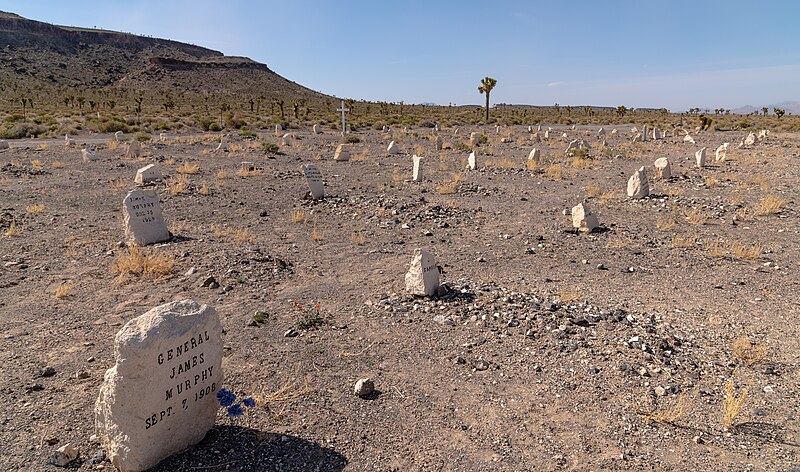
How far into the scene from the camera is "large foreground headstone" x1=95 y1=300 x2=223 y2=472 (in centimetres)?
334

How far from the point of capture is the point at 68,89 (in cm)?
6969

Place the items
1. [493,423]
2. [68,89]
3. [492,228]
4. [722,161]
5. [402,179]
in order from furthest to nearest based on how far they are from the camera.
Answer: [68,89] → [722,161] → [402,179] → [492,228] → [493,423]

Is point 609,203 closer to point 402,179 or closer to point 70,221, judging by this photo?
point 402,179

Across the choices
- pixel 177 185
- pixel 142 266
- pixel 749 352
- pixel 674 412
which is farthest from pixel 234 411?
pixel 177 185

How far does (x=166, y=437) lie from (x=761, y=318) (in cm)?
686

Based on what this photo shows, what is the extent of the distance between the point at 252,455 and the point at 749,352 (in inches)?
200

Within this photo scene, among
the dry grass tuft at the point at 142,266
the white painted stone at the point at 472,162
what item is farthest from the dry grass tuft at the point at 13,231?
the white painted stone at the point at 472,162

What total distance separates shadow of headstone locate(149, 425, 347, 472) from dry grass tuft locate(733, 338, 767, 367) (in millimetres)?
4310

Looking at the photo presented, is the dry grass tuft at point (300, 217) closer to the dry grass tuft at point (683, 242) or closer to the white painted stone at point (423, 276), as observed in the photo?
the white painted stone at point (423, 276)

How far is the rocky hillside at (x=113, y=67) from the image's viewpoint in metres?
74.1

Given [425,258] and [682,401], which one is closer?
[682,401]

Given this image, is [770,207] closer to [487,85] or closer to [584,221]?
[584,221]

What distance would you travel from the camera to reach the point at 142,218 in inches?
365

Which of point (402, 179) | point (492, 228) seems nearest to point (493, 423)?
point (492, 228)
